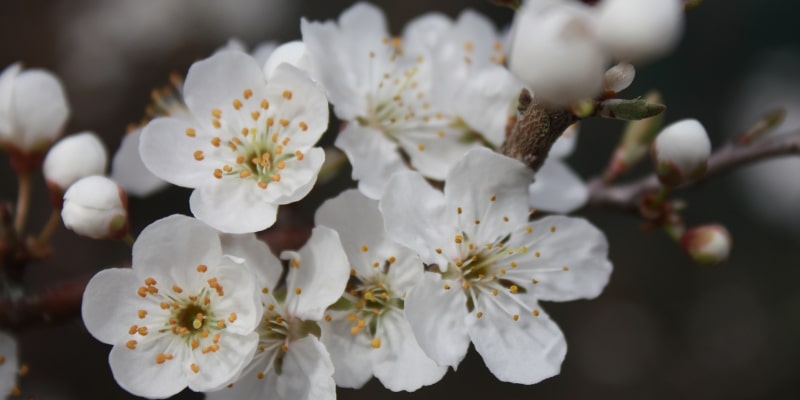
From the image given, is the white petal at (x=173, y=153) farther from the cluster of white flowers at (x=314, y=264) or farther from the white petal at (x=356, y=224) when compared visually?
the white petal at (x=356, y=224)

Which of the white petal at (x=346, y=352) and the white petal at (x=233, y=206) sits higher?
the white petal at (x=233, y=206)

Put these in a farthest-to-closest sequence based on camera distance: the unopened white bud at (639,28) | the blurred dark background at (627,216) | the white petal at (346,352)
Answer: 1. the blurred dark background at (627,216)
2. the white petal at (346,352)
3. the unopened white bud at (639,28)

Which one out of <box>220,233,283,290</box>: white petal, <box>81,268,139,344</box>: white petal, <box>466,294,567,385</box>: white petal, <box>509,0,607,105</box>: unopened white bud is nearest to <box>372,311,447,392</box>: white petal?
<box>466,294,567,385</box>: white petal

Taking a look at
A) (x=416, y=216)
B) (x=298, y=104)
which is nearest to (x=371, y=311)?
(x=416, y=216)

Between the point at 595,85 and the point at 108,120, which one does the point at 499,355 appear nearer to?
the point at 595,85

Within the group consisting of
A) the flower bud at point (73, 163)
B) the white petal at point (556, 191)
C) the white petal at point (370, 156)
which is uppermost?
the white petal at point (370, 156)

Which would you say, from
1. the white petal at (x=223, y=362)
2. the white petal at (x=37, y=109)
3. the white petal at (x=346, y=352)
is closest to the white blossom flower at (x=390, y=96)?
the white petal at (x=346, y=352)

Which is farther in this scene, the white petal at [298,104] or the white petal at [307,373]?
the white petal at [298,104]
